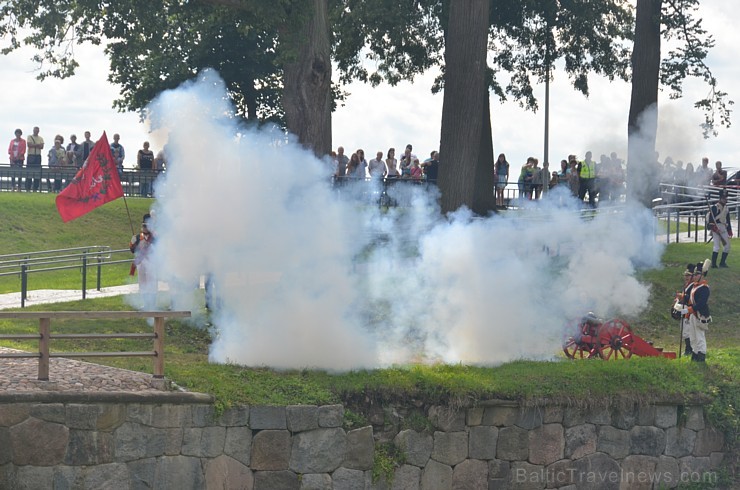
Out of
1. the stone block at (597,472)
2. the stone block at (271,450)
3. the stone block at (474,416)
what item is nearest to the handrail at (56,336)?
the stone block at (271,450)

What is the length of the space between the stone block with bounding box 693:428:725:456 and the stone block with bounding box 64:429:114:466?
30.1ft

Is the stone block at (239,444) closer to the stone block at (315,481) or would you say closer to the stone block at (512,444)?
the stone block at (315,481)

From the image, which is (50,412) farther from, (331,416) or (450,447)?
(450,447)

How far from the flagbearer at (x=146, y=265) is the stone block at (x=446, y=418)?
19.9 feet

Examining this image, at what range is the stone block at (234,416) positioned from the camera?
16797 millimetres

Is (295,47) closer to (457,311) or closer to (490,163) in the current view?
(457,311)

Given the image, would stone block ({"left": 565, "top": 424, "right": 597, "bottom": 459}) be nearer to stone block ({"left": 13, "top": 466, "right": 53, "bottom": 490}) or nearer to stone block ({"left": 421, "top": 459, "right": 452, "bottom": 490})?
stone block ({"left": 421, "top": 459, "right": 452, "bottom": 490})

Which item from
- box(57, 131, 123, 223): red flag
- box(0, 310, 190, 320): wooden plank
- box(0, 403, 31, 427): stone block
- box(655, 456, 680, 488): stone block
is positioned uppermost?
box(57, 131, 123, 223): red flag

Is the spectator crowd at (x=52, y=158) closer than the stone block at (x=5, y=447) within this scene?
No

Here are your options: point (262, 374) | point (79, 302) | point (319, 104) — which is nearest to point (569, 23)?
point (319, 104)

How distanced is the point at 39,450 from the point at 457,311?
7717mm

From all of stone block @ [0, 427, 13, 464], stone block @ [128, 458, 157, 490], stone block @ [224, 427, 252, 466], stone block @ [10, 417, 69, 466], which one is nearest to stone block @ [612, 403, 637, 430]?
stone block @ [224, 427, 252, 466]

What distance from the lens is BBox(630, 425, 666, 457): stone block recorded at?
19.5m

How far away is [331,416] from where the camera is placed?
57.1ft
